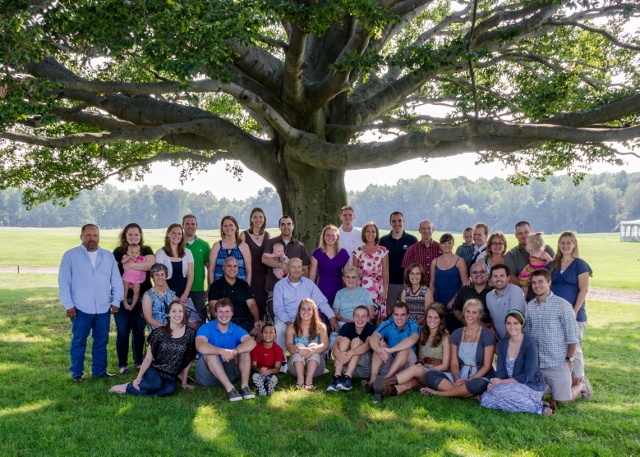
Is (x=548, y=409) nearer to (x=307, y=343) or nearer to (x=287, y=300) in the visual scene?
(x=307, y=343)

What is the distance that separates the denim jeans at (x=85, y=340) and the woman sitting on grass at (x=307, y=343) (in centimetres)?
241

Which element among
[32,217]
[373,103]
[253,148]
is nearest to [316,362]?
[253,148]

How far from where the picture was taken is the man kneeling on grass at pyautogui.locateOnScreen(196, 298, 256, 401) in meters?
6.27

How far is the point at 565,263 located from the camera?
6.58 metres

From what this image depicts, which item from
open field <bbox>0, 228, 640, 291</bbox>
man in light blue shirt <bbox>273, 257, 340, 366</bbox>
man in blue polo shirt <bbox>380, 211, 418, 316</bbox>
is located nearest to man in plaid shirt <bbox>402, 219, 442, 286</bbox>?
man in blue polo shirt <bbox>380, 211, 418, 316</bbox>

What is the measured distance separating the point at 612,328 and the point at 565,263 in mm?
7382

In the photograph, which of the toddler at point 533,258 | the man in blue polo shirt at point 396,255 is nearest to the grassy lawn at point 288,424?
the toddler at point 533,258

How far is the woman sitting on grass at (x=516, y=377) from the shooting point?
5.68 metres

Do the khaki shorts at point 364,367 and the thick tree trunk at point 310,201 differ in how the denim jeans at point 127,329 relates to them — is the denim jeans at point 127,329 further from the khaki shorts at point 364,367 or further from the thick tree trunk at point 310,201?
the thick tree trunk at point 310,201

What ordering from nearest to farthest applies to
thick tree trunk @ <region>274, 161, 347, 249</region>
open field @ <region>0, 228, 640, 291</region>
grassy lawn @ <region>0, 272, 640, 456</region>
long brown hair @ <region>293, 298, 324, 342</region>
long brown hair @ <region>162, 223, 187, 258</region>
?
grassy lawn @ <region>0, 272, 640, 456</region> → long brown hair @ <region>293, 298, 324, 342</region> → long brown hair @ <region>162, 223, 187, 258</region> → thick tree trunk @ <region>274, 161, 347, 249</region> → open field @ <region>0, 228, 640, 291</region>

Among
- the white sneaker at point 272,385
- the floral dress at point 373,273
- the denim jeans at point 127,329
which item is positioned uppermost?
the floral dress at point 373,273

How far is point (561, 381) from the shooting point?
6023mm

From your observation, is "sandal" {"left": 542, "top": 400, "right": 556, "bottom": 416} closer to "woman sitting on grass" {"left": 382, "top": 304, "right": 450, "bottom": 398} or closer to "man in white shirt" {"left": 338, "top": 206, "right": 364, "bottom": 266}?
"woman sitting on grass" {"left": 382, "top": 304, "right": 450, "bottom": 398}

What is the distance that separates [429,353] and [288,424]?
2.22 meters
